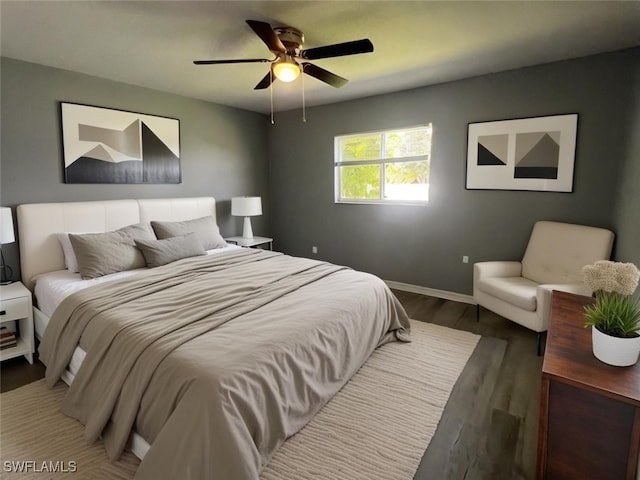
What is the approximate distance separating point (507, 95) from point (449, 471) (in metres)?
3.46

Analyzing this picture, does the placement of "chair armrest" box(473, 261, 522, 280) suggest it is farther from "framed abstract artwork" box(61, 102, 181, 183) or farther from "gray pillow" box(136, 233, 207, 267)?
"framed abstract artwork" box(61, 102, 181, 183)

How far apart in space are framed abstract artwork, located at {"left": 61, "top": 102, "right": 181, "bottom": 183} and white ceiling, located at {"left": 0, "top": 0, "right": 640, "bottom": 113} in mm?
422

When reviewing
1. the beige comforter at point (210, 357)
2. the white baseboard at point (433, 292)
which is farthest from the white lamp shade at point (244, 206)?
the white baseboard at point (433, 292)

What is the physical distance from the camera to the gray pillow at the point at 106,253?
2873 mm

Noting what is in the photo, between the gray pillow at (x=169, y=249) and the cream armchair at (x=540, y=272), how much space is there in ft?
9.53

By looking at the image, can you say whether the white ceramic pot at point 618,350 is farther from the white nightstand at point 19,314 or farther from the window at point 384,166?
the white nightstand at point 19,314

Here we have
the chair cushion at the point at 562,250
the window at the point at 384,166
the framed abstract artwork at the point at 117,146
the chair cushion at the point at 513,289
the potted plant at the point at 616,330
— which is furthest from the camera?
the window at the point at 384,166

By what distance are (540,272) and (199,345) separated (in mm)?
3190

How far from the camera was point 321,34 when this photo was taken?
8.35 feet

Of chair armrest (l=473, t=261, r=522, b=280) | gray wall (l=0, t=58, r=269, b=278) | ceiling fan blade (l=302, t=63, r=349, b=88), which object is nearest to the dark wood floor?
chair armrest (l=473, t=261, r=522, b=280)

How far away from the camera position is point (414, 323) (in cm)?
343

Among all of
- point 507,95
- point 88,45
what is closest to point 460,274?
point 507,95

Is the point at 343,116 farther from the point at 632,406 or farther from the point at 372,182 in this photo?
the point at 632,406

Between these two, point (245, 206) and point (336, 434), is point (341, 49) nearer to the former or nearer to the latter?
point (336, 434)
